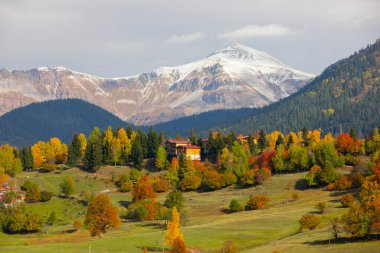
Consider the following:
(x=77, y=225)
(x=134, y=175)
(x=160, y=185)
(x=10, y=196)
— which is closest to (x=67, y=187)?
(x=10, y=196)

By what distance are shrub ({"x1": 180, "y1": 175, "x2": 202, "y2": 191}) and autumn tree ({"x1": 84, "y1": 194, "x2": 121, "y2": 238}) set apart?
5278 cm

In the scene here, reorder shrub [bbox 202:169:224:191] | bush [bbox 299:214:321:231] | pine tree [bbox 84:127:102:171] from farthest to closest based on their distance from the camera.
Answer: pine tree [bbox 84:127:102:171] → shrub [bbox 202:169:224:191] → bush [bbox 299:214:321:231]

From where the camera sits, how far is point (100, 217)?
119 m

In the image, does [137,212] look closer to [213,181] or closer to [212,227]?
[212,227]

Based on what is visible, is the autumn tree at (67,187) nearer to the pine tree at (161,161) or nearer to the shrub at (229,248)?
the pine tree at (161,161)

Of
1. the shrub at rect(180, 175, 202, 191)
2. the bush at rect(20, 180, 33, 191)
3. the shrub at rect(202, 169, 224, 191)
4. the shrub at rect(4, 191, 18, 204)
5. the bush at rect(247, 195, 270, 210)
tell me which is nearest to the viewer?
the bush at rect(247, 195, 270, 210)

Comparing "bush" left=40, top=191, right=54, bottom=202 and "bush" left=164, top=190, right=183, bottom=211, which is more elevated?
"bush" left=40, top=191, right=54, bottom=202

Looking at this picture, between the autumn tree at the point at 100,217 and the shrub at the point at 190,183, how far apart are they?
52.8 metres

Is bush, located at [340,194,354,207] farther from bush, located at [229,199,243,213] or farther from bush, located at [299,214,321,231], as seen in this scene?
bush, located at [229,199,243,213]

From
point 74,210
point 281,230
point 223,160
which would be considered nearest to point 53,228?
point 74,210

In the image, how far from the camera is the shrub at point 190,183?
173875 mm

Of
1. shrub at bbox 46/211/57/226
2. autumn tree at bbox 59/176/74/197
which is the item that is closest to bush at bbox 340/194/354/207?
shrub at bbox 46/211/57/226

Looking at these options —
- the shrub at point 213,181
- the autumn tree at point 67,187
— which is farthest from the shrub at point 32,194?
the shrub at point 213,181

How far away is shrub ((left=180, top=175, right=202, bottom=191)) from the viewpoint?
17388 cm
